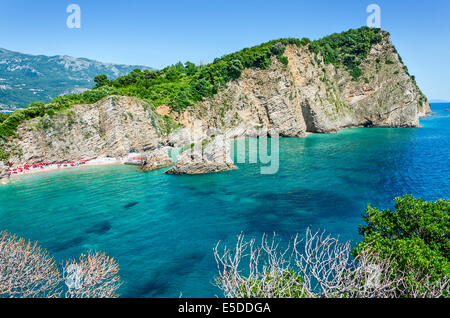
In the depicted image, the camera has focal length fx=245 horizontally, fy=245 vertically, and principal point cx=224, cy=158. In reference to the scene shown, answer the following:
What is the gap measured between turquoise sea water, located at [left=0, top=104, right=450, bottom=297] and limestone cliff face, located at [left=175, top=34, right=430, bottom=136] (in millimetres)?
34417

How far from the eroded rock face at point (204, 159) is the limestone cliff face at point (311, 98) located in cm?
3108

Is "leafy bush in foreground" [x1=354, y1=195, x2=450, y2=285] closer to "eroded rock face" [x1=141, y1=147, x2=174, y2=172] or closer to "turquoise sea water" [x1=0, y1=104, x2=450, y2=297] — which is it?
"turquoise sea water" [x1=0, y1=104, x2=450, y2=297]

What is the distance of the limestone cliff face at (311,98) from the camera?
3031 inches

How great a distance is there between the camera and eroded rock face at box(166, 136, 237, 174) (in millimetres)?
41281

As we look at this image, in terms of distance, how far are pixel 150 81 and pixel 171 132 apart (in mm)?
26385

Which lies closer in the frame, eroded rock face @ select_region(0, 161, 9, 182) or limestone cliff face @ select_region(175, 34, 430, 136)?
eroded rock face @ select_region(0, 161, 9, 182)

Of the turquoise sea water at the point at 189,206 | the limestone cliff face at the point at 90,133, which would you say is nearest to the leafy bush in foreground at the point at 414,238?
the turquoise sea water at the point at 189,206

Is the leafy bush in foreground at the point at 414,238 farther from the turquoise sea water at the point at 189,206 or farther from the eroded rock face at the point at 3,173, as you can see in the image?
the eroded rock face at the point at 3,173

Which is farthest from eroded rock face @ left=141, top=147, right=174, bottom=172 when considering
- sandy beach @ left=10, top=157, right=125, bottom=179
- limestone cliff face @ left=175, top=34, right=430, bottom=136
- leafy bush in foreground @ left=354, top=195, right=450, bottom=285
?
leafy bush in foreground @ left=354, top=195, right=450, bottom=285

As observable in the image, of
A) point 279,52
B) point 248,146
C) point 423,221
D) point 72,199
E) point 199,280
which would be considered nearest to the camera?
point 423,221

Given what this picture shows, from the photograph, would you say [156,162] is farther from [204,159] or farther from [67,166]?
[67,166]

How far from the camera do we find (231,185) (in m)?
35.1
